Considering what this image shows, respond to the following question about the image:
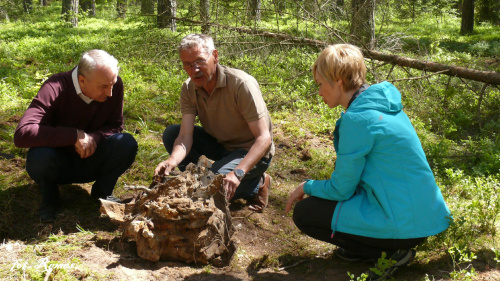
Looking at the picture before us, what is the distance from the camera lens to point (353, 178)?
2.72m

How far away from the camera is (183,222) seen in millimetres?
3100

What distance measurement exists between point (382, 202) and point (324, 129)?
3402mm

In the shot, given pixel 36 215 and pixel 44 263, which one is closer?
pixel 44 263

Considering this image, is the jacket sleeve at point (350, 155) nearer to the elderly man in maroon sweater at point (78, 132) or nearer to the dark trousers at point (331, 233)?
the dark trousers at point (331, 233)

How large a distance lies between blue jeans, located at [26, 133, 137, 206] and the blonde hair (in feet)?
6.24

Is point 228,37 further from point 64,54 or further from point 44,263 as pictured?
point 44,263

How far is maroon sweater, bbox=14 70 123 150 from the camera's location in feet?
11.1

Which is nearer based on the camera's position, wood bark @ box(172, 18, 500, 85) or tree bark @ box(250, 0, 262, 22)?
wood bark @ box(172, 18, 500, 85)

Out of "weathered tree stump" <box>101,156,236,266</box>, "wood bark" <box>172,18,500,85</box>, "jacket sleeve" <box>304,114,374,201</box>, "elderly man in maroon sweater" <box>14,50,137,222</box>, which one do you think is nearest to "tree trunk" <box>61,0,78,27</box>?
"wood bark" <box>172,18,500,85</box>

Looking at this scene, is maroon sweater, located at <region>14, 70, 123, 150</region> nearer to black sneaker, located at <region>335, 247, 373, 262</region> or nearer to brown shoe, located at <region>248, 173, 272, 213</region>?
brown shoe, located at <region>248, 173, 272, 213</region>

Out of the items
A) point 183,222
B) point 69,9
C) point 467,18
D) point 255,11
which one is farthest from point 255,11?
point 467,18

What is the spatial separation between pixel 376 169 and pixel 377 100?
0.42m

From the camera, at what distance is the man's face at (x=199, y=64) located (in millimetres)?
3479

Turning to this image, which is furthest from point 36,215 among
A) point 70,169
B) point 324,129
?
point 324,129
